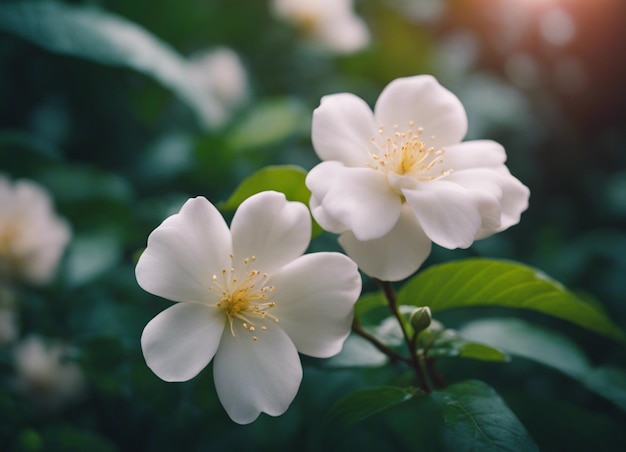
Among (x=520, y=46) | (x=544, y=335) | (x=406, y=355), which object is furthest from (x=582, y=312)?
(x=520, y=46)

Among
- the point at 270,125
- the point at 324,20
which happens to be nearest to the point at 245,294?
the point at 270,125

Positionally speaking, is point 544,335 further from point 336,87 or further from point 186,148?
point 336,87

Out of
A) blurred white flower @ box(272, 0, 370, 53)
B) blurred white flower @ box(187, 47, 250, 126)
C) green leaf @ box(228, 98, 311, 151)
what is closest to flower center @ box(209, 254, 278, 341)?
green leaf @ box(228, 98, 311, 151)

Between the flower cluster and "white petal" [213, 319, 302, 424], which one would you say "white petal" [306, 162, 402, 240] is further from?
"white petal" [213, 319, 302, 424]

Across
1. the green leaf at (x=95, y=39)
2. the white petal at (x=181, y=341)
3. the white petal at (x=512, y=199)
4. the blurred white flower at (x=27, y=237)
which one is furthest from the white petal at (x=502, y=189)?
the blurred white flower at (x=27, y=237)

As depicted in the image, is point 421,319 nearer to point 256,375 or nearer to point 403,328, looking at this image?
point 403,328

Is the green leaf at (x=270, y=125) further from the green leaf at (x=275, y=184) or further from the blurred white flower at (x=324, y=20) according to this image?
the green leaf at (x=275, y=184)
